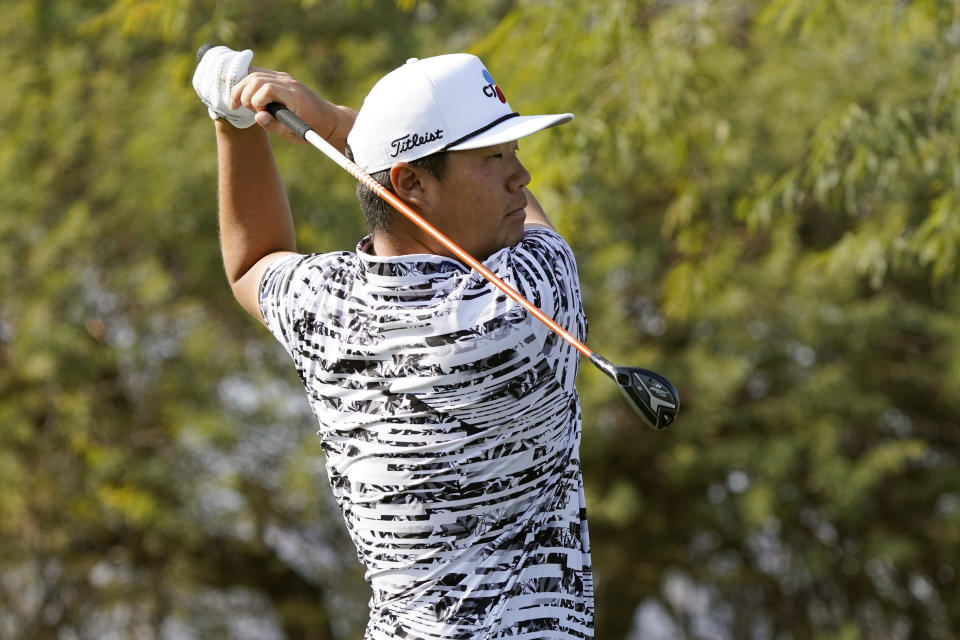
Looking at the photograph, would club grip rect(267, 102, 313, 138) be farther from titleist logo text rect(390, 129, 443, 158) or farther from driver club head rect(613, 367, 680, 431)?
driver club head rect(613, 367, 680, 431)

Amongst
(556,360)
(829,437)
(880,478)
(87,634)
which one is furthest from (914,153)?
(87,634)

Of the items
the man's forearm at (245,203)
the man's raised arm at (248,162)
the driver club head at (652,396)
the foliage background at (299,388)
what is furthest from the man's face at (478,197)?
the foliage background at (299,388)

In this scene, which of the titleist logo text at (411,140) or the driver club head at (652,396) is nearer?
the driver club head at (652,396)

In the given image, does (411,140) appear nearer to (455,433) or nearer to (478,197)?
(478,197)

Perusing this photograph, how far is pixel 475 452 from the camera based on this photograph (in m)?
2.21

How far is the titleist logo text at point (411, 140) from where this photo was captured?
223 cm

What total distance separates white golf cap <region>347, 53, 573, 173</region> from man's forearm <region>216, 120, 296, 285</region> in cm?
43

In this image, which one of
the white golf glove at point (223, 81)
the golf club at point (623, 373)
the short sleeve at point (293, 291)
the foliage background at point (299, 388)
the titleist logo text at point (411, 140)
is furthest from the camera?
the foliage background at point (299, 388)

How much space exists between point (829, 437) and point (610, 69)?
12.0 feet

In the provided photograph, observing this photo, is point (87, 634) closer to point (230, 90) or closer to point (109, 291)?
point (109, 291)

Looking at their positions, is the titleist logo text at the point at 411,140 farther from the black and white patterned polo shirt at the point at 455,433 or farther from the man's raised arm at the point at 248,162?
the man's raised arm at the point at 248,162

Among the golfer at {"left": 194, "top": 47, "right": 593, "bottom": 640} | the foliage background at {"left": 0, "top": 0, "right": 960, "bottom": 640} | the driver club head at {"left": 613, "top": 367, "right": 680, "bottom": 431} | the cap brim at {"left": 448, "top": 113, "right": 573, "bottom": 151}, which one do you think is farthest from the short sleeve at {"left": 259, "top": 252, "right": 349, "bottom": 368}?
the foliage background at {"left": 0, "top": 0, "right": 960, "bottom": 640}

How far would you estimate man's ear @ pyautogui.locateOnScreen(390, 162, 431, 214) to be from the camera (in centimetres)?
225

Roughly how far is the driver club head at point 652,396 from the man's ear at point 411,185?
0.43 m
